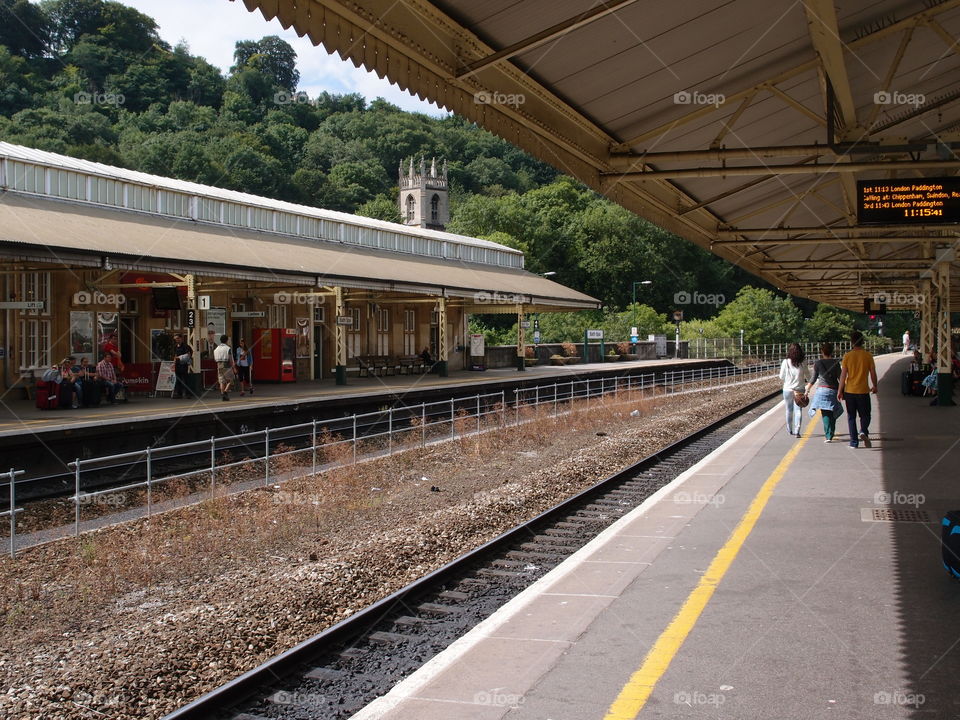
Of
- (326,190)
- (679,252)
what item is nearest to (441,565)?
(679,252)

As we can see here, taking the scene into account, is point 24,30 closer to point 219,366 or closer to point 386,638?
point 219,366

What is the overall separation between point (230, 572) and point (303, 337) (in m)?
22.8

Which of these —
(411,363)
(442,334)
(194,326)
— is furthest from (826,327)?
(194,326)

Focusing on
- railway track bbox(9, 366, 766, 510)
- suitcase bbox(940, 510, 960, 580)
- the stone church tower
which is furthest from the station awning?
the stone church tower

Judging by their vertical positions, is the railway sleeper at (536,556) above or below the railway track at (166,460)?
below

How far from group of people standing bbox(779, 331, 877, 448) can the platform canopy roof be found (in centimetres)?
271

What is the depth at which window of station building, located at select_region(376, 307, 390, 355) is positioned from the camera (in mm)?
35781

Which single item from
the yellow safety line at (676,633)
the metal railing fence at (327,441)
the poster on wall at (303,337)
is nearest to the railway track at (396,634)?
the yellow safety line at (676,633)

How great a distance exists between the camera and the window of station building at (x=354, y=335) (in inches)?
1325

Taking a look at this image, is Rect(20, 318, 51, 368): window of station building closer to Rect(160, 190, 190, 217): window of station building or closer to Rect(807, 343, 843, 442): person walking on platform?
Rect(160, 190, 190, 217): window of station building

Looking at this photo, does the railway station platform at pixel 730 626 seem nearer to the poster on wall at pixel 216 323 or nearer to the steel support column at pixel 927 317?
the steel support column at pixel 927 317

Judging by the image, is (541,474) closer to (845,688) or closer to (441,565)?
(441,565)

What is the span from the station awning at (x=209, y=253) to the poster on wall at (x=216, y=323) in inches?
78.5

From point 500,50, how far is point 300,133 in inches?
5389
